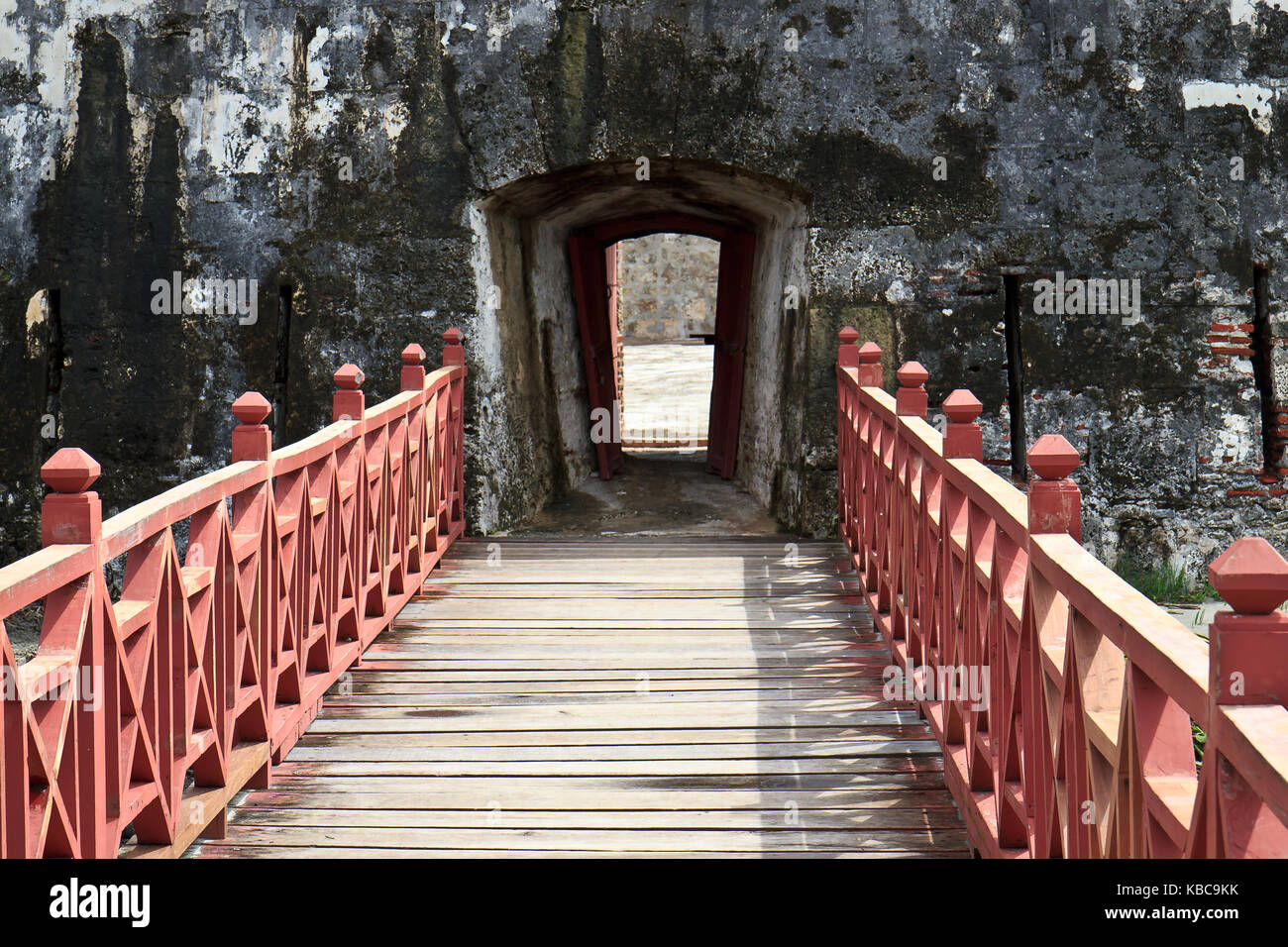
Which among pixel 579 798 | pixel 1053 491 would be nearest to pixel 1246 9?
pixel 1053 491

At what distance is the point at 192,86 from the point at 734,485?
169 inches

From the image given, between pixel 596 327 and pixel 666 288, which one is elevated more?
pixel 666 288

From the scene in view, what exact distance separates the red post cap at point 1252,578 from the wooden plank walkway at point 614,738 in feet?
6.16

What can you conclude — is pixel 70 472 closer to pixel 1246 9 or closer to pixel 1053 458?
pixel 1053 458

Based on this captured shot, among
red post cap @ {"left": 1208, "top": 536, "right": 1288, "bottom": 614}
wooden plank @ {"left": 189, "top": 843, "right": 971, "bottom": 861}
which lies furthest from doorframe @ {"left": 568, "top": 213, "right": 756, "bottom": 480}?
red post cap @ {"left": 1208, "top": 536, "right": 1288, "bottom": 614}

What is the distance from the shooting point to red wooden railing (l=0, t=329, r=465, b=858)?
246cm

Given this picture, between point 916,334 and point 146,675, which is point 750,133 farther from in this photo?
point 146,675

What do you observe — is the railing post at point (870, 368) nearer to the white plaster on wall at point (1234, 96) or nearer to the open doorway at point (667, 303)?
the white plaster on wall at point (1234, 96)

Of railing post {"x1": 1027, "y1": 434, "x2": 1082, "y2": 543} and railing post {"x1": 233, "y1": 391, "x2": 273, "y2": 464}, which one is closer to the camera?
railing post {"x1": 1027, "y1": 434, "x2": 1082, "y2": 543}

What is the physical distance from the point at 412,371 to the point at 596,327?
403cm

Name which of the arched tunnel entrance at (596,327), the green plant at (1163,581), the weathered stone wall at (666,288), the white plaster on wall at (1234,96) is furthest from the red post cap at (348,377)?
the weathered stone wall at (666,288)

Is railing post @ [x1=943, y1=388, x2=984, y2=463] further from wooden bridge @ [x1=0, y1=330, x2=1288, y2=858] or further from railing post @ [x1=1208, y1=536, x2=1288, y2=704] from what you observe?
railing post @ [x1=1208, y1=536, x2=1288, y2=704]

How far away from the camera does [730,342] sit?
9758mm

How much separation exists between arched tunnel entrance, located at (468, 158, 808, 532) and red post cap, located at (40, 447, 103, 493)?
15.7ft
